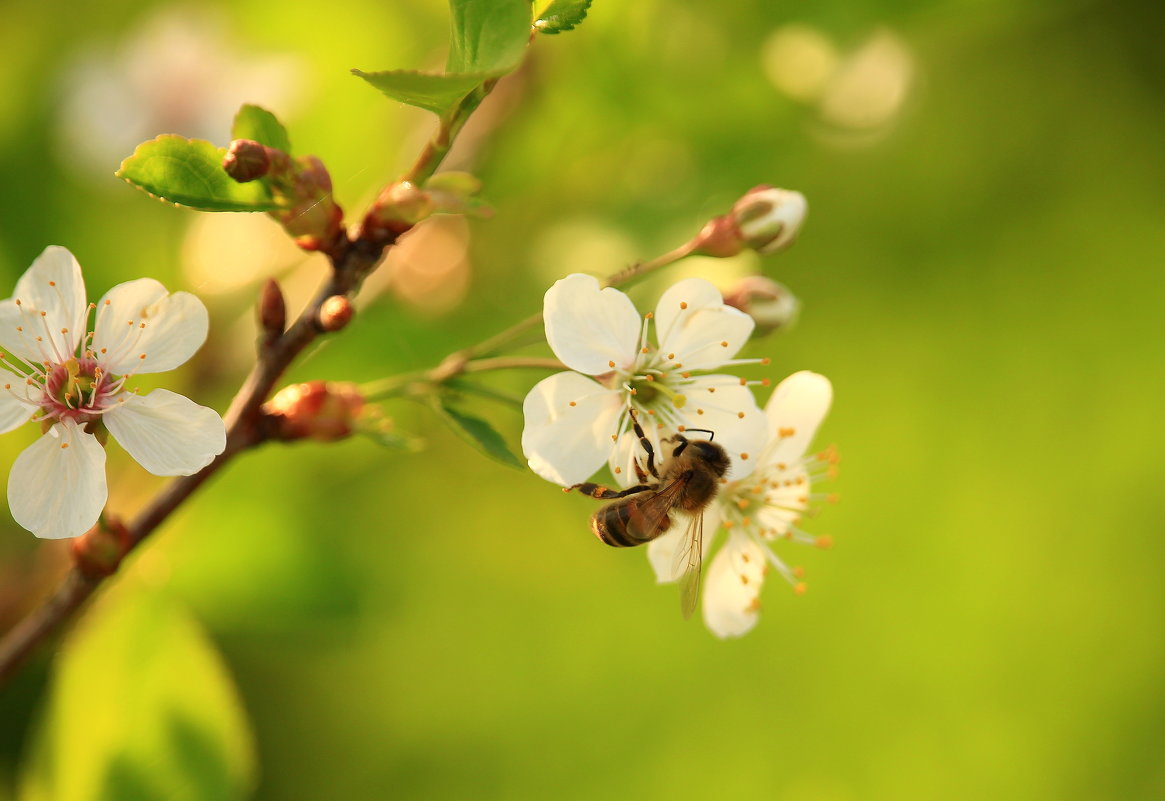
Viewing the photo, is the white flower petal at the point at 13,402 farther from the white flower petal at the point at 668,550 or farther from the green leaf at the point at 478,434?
the white flower petal at the point at 668,550

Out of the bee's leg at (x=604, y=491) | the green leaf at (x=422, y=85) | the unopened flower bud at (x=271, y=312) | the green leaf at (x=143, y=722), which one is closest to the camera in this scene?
the green leaf at (x=422, y=85)

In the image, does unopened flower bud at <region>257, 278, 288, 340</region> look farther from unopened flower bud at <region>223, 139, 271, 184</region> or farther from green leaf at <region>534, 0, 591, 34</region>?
green leaf at <region>534, 0, 591, 34</region>

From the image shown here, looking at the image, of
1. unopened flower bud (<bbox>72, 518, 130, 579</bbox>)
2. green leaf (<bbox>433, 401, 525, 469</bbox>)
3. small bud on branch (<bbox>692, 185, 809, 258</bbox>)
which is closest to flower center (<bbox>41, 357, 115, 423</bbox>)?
unopened flower bud (<bbox>72, 518, 130, 579</bbox>)

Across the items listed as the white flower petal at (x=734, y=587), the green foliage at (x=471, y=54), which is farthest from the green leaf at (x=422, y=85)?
the white flower petal at (x=734, y=587)

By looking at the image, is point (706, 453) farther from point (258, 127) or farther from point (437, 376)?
point (258, 127)

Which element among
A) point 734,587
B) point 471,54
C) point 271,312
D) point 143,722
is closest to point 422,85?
point 471,54

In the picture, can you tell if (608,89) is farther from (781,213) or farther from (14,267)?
(14,267)
